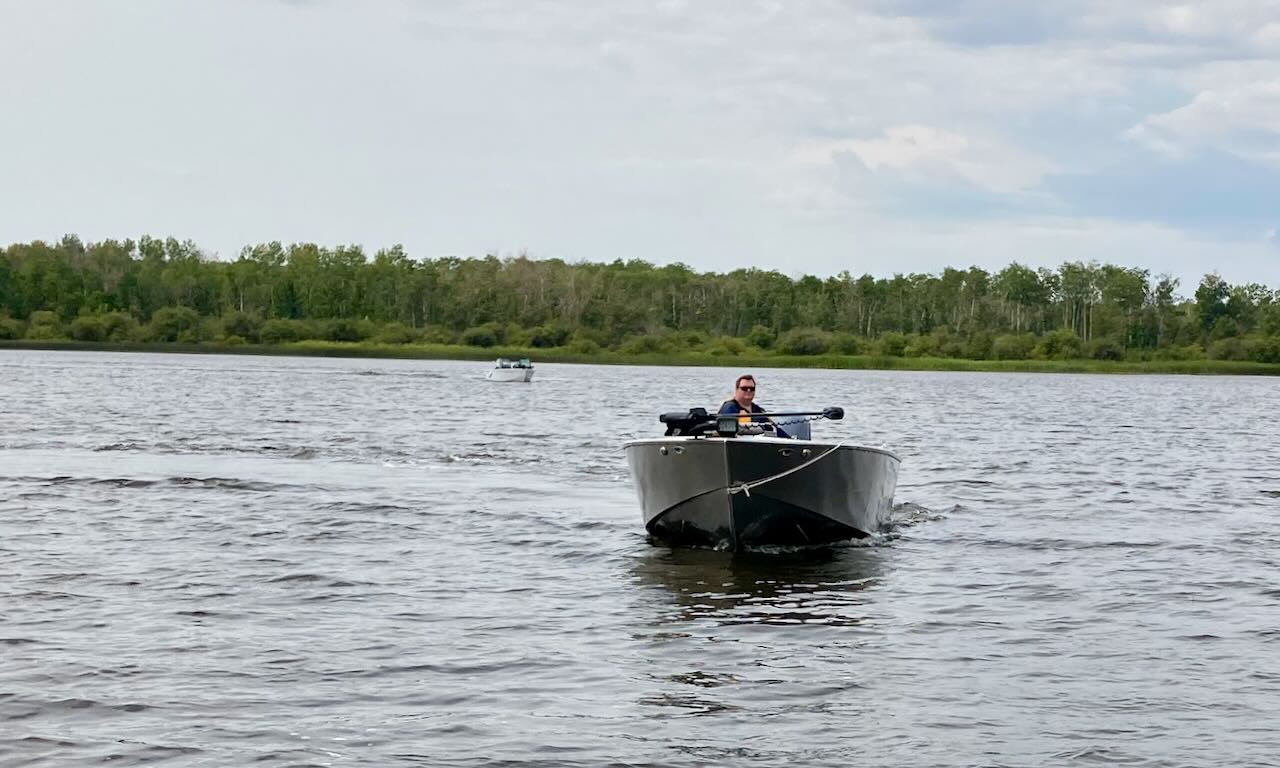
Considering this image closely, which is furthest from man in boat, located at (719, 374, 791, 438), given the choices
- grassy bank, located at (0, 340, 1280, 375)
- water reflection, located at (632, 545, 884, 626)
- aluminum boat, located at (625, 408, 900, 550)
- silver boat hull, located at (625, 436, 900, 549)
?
→ grassy bank, located at (0, 340, 1280, 375)

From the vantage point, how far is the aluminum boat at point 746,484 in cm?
1806

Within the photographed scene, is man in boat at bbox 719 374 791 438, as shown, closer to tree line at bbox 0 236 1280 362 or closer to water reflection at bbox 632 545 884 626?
water reflection at bbox 632 545 884 626

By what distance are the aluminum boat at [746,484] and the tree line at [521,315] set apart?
155849 millimetres

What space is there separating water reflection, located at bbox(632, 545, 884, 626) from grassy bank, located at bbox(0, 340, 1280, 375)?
5837 inches

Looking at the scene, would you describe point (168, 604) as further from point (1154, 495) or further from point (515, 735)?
point (1154, 495)

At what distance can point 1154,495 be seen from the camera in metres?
28.5

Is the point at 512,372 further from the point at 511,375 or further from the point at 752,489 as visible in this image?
the point at 752,489

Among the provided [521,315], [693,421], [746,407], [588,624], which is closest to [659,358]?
[521,315]

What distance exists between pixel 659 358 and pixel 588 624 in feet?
522

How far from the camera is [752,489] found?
18.2 m

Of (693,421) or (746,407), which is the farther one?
(746,407)

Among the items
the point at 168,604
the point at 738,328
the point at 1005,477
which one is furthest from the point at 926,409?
the point at 738,328

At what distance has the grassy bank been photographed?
169 m

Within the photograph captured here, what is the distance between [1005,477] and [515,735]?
23.1 meters
